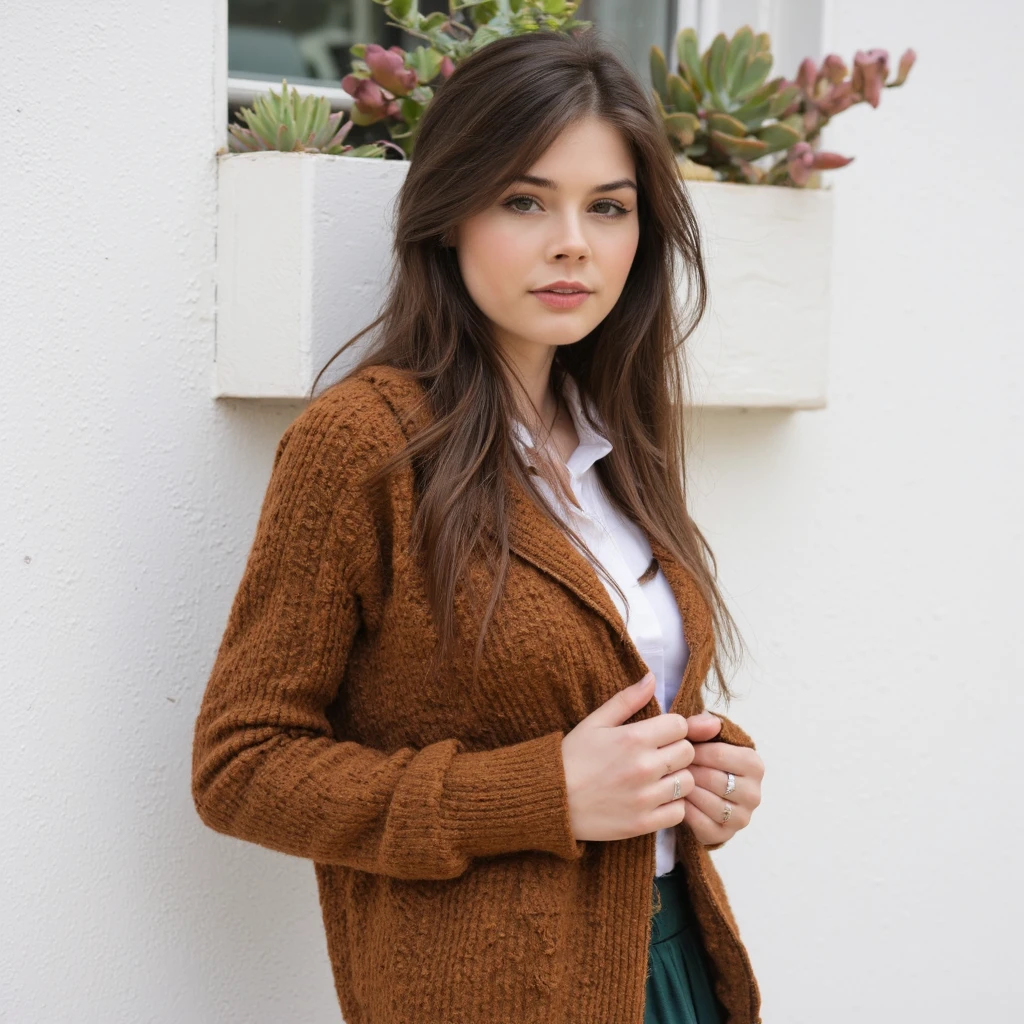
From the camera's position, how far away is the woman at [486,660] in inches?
51.8

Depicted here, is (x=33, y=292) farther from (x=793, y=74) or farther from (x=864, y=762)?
(x=864, y=762)

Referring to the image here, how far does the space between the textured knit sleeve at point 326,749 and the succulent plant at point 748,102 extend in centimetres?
88

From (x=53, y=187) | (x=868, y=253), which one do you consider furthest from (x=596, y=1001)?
(x=868, y=253)

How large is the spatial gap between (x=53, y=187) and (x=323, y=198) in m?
0.33

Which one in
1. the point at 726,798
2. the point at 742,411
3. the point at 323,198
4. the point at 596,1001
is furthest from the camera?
the point at 742,411

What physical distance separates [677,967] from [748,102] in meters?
1.28

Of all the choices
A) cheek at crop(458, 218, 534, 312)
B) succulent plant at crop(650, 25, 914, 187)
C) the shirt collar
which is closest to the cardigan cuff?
the shirt collar

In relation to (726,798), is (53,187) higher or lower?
higher

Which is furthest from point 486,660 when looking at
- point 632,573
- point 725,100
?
point 725,100

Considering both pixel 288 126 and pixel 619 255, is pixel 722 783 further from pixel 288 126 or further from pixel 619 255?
pixel 288 126

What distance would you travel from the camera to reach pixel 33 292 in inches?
60.7

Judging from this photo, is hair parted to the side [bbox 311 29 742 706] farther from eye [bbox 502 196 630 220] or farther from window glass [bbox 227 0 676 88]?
window glass [bbox 227 0 676 88]

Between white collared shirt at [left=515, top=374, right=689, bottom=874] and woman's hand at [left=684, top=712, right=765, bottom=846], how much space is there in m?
0.06

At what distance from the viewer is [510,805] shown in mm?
1283
